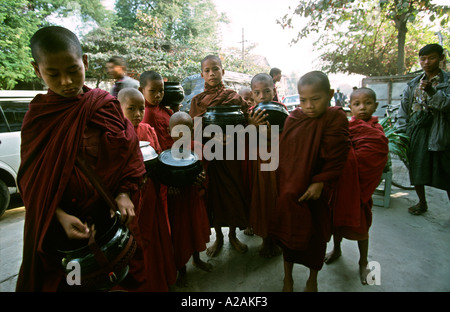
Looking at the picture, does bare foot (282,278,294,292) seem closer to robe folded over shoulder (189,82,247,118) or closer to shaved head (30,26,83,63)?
robe folded over shoulder (189,82,247,118)

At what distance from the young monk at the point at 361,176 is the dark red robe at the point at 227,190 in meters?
0.84

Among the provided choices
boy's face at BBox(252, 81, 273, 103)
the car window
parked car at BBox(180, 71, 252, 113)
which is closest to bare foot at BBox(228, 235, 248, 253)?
boy's face at BBox(252, 81, 273, 103)

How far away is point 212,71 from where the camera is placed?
7.85 feet

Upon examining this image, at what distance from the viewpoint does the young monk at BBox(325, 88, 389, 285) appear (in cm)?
190

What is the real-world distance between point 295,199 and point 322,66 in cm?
1344

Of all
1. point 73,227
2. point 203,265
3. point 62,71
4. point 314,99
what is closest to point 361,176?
point 314,99

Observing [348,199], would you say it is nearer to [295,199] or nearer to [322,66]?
[295,199]

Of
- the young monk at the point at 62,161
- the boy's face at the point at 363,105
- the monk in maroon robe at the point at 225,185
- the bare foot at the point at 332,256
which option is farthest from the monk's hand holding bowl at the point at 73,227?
the boy's face at the point at 363,105

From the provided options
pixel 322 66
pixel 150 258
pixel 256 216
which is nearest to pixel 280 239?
pixel 256 216

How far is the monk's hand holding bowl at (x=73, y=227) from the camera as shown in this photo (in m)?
1.09

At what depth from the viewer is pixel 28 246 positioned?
118cm

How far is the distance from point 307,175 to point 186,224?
42.1 inches

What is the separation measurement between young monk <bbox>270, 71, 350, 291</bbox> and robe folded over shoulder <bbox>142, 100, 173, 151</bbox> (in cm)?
120

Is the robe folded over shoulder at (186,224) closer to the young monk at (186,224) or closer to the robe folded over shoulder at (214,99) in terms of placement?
the young monk at (186,224)
